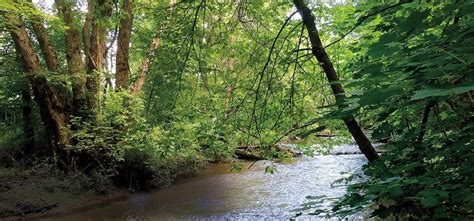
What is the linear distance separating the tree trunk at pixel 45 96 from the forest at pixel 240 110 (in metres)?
0.04

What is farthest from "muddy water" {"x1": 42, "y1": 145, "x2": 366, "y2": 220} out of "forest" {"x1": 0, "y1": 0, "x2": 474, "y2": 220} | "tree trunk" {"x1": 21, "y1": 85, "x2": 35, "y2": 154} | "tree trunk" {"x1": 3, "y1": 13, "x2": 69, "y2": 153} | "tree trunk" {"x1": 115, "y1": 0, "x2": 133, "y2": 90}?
"tree trunk" {"x1": 21, "y1": 85, "x2": 35, "y2": 154}

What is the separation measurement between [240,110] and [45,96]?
27.6ft

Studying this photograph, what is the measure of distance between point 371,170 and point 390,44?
0.97 meters

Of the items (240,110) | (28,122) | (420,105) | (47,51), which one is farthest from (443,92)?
(28,122)

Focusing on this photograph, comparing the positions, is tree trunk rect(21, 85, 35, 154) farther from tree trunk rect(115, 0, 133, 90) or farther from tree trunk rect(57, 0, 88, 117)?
tree trunk rect(115, 0, 133, 90)

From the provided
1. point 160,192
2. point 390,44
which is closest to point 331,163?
point 160,192

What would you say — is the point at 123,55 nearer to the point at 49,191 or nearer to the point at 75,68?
the point at 75,68

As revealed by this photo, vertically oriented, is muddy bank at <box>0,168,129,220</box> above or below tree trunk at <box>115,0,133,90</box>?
below

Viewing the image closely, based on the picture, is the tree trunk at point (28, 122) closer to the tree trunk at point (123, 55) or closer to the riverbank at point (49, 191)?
the riverbank at point (49, 191)

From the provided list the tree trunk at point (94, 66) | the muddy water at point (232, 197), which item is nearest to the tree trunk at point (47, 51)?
the tree trunk at point (94, 66)

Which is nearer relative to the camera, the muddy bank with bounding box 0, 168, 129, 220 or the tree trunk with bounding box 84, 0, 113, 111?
the muddy bank with bounding box 0, 168, 129, 220

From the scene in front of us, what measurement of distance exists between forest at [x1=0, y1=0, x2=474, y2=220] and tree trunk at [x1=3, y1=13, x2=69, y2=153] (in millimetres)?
40

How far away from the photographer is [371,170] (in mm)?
2309

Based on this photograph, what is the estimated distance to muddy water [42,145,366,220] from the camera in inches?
320
